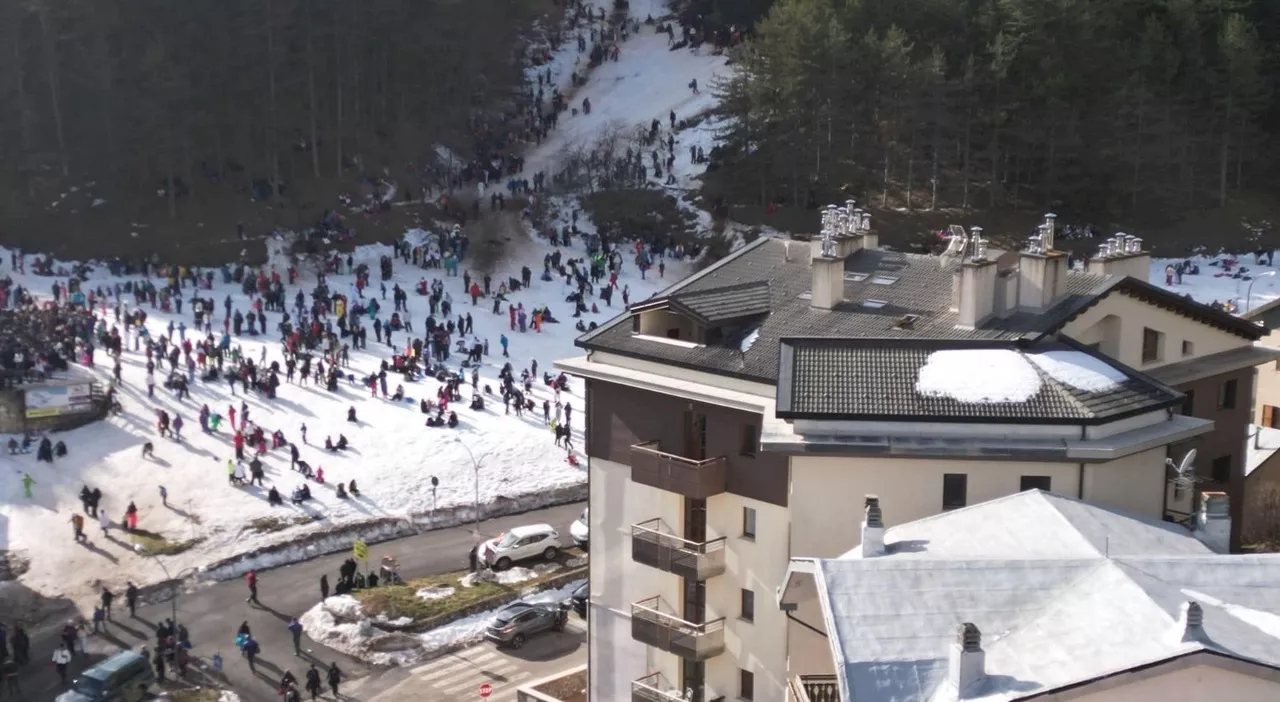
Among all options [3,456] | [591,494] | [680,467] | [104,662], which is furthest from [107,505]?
[680,467]

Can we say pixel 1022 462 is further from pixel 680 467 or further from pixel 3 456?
pixel 3 456

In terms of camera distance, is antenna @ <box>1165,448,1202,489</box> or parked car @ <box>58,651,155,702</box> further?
parked car @ <box>58,651,155,702</box>

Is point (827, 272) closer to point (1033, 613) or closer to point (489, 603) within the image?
point (1033, 613)

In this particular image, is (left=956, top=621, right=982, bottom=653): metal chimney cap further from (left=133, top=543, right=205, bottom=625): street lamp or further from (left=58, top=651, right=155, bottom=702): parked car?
(left=133, top=543, right=205, bottom=625): street lamp

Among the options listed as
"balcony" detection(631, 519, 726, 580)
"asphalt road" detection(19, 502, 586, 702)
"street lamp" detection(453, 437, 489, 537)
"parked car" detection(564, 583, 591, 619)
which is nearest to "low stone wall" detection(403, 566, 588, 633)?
"parked car" detection(564, 583, 591, 619)

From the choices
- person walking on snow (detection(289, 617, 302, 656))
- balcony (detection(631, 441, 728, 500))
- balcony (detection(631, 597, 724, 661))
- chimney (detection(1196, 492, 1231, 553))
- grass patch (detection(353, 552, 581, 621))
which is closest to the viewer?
chimney (detection(1196, 492, 1231, 553))

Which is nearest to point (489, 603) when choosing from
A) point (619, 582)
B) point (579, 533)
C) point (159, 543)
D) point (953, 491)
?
point (579, 533)

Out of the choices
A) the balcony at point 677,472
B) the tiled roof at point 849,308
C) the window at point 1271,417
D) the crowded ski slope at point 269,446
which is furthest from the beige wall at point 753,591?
the window at point 1271,417

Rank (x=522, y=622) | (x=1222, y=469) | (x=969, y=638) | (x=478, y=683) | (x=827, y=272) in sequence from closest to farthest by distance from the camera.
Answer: (x=969, y=638) → (x=827, y=272) → (x=1222, y=469) → (x=478, y=683) → (x=522, y=622)
